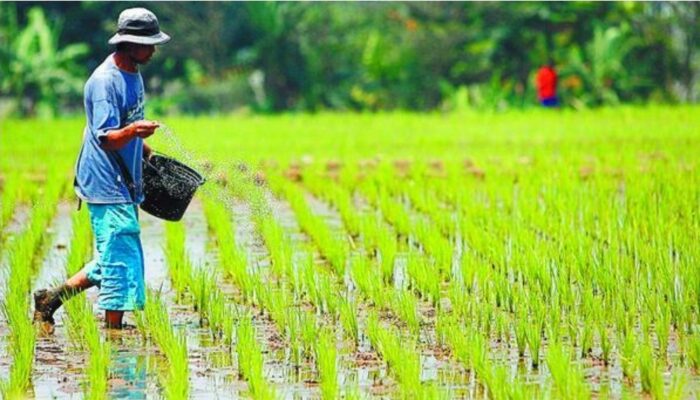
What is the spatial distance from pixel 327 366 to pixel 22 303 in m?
1.59

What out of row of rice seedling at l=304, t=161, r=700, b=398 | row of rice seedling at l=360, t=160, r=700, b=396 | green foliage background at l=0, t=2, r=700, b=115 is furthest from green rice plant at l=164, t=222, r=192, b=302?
green foliage background at l=0, t=2, r=700, b=115

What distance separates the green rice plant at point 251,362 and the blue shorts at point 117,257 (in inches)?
23.2

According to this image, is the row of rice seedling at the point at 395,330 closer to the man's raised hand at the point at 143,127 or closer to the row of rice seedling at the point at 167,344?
the row of rice seedling at the point at 167,344

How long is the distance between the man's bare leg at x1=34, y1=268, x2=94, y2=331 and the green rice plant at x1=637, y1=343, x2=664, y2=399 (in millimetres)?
2133

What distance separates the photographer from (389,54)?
24062 mm

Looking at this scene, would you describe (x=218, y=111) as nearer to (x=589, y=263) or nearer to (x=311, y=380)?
(x=589, y=263)

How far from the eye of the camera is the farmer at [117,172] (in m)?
5.23

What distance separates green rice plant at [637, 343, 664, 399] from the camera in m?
3.99

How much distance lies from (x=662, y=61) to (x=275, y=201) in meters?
14.1

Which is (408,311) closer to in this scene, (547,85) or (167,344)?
(167,344)

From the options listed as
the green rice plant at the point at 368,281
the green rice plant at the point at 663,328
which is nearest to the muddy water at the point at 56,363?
the green rice plant at the point at 368,281

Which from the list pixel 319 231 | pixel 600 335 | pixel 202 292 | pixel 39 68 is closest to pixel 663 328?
pixel 600 335

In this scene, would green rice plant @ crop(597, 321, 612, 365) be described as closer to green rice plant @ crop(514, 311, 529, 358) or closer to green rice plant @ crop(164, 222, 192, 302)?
green rice plant @ crop(514, 311, 529, 358)

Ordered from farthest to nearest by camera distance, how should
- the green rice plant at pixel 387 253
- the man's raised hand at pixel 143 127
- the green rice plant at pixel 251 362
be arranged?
the green rice plant at pixel 387 253, the man's raised hand at pixel 143 127, the green rice plant at pixel 251 362
